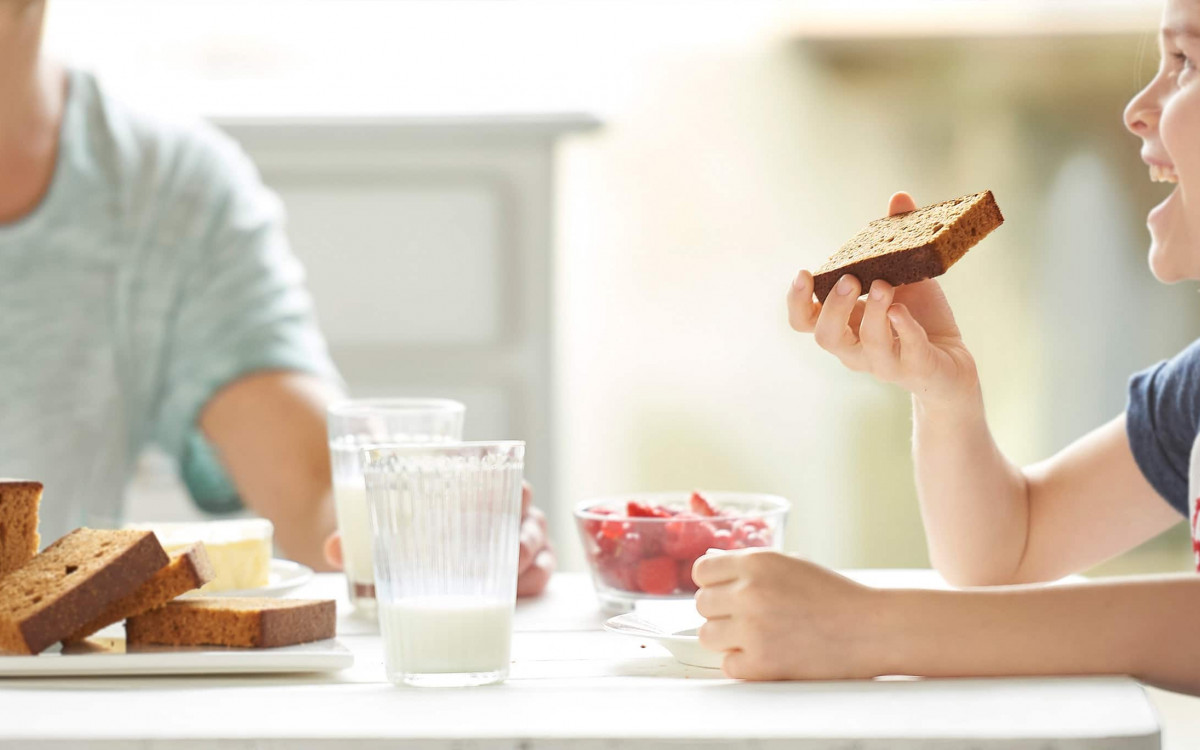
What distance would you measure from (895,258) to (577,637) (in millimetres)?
357

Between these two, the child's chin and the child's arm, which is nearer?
the child's arm

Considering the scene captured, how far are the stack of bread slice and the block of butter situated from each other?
4.6 inches

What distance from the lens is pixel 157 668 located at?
78 centimetres

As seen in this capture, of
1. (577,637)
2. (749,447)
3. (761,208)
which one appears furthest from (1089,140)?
(577,637)

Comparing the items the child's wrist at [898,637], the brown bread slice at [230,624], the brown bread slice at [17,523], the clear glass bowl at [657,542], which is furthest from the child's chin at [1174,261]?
the brown bread slice at [17,523]

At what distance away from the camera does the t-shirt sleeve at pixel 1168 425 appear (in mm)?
1179

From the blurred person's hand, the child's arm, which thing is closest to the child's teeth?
the child's arm

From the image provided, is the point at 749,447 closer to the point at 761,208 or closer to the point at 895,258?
A: the point at 761,208

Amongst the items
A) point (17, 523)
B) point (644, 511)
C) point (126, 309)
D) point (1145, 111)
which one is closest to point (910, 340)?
point (644, 511)

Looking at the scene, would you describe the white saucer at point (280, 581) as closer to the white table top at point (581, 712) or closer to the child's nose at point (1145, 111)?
the white table top at point (581, 712)

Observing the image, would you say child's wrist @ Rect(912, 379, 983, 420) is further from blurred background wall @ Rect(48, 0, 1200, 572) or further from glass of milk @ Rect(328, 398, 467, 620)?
blurred background wall @ Rect(48, 0, 1200, 572)

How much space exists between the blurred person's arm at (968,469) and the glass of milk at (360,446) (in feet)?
1.06

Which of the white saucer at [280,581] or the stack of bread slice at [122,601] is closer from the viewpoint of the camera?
the stack of bread slice at [122,601]

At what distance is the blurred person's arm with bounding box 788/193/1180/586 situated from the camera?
94 centimetres
